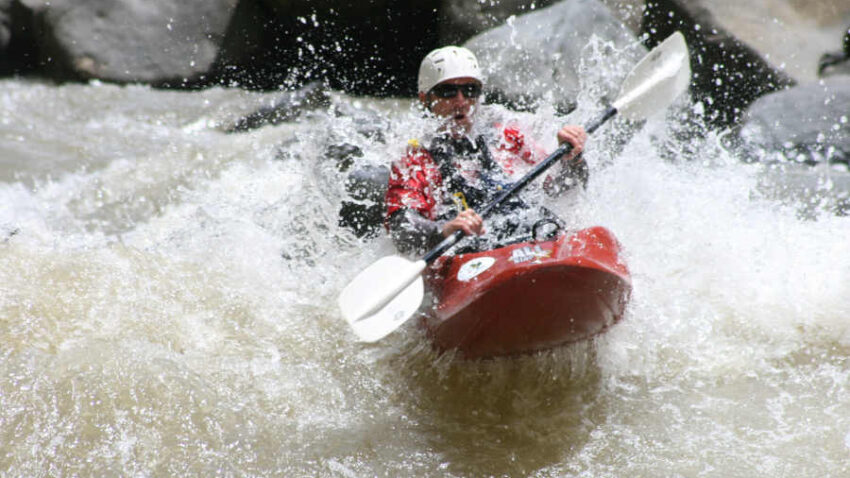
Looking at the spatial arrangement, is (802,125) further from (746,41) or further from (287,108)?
(287,108)

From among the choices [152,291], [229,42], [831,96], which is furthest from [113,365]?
[831,96]

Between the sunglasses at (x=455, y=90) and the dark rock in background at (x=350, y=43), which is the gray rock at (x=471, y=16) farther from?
the sunglasses at (x=455, y=90)

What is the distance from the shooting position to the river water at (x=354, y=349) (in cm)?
254

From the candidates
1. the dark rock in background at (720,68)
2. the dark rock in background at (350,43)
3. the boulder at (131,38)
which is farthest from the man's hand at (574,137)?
the boulder at (131,38)

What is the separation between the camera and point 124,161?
17.4 feet

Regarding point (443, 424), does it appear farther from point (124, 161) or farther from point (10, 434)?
point (124, 161)

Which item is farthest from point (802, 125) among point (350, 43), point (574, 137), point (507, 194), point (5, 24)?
point (5, 24)

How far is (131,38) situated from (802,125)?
5.62 metres

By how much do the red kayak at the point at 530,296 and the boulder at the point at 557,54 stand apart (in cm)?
327

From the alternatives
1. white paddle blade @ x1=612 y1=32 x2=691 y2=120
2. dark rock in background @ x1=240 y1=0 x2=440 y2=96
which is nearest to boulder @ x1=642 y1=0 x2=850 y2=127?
dark rock in background @ x1=240 y1=0 x2=440 y2=96

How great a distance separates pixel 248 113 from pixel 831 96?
4.66 meters

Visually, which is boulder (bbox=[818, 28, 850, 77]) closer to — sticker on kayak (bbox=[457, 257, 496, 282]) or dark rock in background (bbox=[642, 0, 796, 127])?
dark rock in background (bbox=[642, 0, 796, 127])

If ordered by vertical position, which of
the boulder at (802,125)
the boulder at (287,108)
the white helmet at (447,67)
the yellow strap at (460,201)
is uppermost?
the white helmet at (447,67)

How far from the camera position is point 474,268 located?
2.76m
